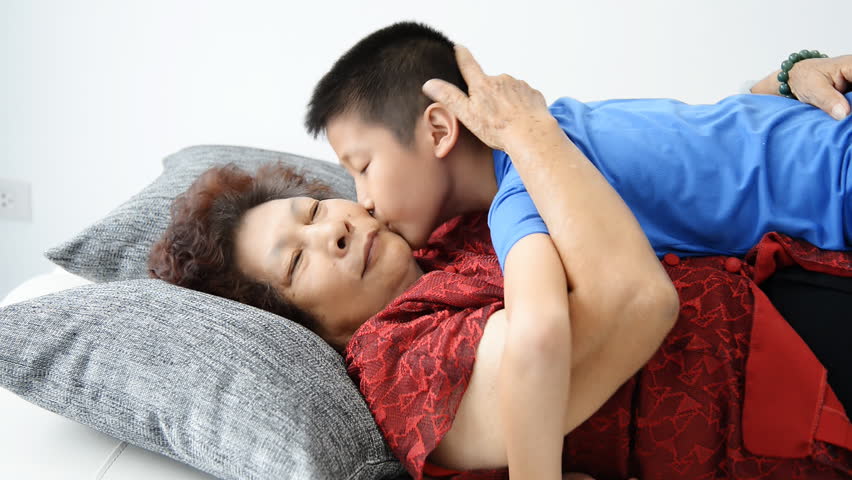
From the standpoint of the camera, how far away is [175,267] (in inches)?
57.1

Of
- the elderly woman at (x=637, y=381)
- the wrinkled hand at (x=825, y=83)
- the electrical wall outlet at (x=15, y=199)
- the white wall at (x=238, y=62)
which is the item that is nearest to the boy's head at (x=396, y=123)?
the elderly woman at (x=637, y=381)

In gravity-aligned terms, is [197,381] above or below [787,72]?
below

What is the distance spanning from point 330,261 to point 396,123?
10.6 inches

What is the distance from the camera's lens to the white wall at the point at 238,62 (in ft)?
7.47

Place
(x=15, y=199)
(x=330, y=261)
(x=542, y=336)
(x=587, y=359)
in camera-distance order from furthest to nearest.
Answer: (x=15, y=199)
(x=330, y=261)
(x=587, y=359)
(x=542, y=336)

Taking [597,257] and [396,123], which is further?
[396,123]

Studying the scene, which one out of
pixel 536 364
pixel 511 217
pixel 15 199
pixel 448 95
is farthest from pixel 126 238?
pixel 15 199

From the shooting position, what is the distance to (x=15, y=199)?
2.74 meters

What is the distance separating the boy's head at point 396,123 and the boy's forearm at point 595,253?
0.31 m

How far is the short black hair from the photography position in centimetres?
140

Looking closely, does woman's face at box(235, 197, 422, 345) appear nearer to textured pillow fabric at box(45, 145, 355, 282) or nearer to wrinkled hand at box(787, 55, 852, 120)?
textured pillow fabric at box(45, 145, 355, 282)

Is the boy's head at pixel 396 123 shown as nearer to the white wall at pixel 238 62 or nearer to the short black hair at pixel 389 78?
the short black hair at pixel 389 78

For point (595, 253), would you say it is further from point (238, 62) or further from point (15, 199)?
point (15, 199)

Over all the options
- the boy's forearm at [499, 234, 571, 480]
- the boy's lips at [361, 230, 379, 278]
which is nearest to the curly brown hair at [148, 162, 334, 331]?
the boy's lips at [361, 230, 379, 278]
